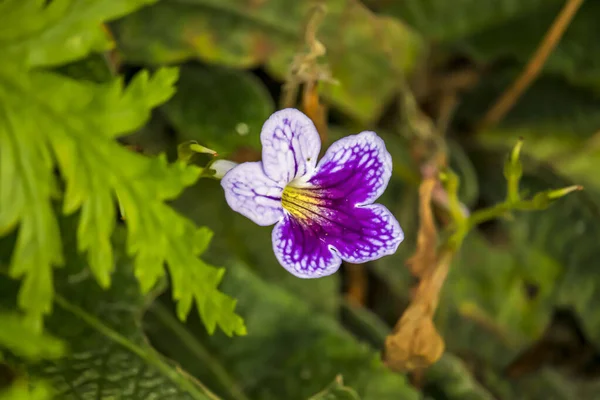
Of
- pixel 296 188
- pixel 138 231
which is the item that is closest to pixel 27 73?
pixel 138 231

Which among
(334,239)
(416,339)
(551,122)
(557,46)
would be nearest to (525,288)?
(551,122)

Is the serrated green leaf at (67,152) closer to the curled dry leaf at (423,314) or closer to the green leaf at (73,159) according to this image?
the green leaf at (73,159)

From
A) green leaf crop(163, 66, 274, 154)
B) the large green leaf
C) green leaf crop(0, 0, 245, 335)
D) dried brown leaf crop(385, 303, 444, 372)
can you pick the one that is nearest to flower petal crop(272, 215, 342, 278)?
green leaf crop(0, 0, 245, 335)

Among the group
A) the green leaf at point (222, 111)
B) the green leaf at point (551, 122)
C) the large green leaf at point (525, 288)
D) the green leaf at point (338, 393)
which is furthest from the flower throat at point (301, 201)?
the green leaf at point (551, 122)

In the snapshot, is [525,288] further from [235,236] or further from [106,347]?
[106,347]

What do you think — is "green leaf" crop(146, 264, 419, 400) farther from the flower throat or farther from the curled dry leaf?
the flower throat

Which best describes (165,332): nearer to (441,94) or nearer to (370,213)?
(370,213)
